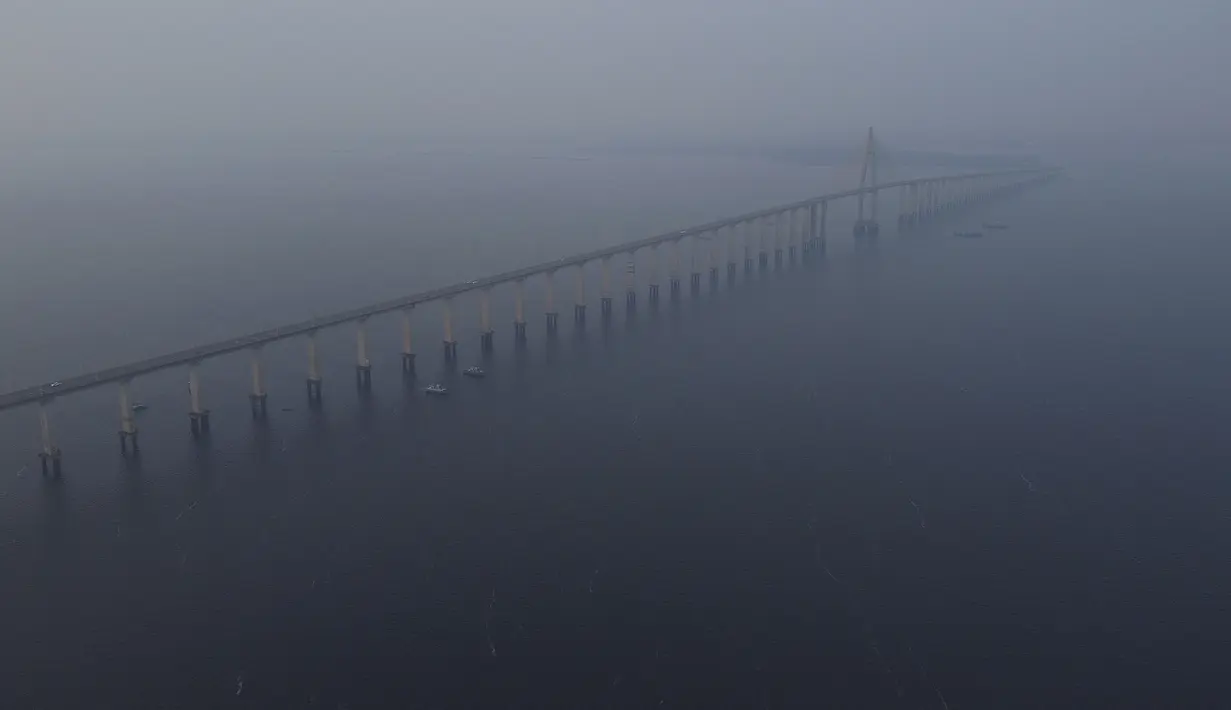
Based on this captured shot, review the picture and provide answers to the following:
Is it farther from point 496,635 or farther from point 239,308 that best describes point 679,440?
point 239,308

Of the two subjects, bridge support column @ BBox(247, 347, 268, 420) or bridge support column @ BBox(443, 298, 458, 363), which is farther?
bridge support column @ BBox(443, 298, 458, 363)

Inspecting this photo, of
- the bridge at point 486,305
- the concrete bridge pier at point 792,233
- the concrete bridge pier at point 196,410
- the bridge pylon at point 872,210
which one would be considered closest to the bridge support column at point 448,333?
the bridge at point 486,305

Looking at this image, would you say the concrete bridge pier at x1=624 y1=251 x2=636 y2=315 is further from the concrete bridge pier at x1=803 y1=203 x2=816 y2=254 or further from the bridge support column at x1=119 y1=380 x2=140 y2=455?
the bridge support column at x1=119 y1=380 x2=140 y2=455

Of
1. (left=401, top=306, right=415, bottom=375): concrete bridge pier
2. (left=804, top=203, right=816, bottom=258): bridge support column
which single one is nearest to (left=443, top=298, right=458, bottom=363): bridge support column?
(left=401, top=306, right=415, bottom=375): concrete bridge pier

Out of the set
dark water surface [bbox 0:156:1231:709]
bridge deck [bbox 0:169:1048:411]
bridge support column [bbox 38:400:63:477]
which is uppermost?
bridge deck [bbox 0:169:1048:411]

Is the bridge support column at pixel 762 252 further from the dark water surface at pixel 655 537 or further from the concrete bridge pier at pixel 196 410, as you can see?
the concrete bridge pier at pixel 196 410

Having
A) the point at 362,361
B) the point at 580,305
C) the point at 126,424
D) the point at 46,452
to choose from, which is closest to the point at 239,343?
the point at 126,424

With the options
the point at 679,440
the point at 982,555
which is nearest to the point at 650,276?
the point at 679,440
